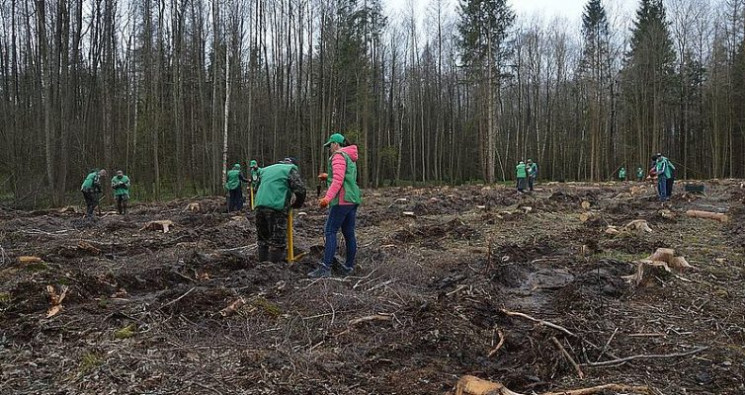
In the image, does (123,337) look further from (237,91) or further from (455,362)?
(237,91)

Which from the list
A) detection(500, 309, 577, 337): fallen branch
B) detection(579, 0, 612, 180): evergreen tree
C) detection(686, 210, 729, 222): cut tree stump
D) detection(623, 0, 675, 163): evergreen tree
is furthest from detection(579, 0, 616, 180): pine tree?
detection(500, 309, 577, 337): fallen branch

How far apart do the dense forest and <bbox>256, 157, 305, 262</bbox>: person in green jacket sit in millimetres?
16523

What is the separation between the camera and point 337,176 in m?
6.28

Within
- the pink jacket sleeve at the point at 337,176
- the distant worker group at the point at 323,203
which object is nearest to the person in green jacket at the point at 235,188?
the distant worker group at the point at 323,203

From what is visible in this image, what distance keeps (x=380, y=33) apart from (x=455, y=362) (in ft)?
119

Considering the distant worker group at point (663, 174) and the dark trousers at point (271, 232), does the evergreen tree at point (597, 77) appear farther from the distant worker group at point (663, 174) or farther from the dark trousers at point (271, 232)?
the dark trousers at point (271, 232)

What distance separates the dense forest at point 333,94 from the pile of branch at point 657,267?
19667 millimetres

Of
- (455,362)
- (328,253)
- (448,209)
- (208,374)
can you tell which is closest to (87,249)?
(328,253)

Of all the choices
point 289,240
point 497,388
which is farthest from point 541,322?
point 289,240

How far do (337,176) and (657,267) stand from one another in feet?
12.6

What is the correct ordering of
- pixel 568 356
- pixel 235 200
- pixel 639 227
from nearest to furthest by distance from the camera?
pixel 568 356 < pixel 639 227 < pixel 235 200

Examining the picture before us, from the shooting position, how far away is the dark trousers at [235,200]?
50.7ft

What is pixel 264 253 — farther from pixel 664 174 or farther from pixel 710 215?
pixel 664 174

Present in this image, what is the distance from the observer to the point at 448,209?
15703 millimetres
